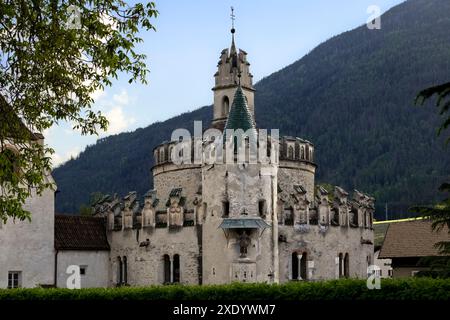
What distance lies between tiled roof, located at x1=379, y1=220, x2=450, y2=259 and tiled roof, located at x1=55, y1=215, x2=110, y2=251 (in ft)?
60.1

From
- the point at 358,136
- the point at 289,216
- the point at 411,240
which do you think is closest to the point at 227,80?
the point at 289,216

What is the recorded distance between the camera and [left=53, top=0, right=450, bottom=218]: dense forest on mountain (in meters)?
Result: 156

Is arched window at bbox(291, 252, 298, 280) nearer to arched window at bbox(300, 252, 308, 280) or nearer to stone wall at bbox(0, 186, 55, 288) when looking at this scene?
arched window at bbox(300, 252, 308, 280)

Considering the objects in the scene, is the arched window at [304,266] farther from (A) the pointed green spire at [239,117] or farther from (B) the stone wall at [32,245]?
(B) the stone wall at [32,245]

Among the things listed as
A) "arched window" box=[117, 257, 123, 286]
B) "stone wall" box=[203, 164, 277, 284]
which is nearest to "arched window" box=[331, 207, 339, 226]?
"stone wall" box=[203, 164, 277, 284]

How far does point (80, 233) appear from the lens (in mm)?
52750

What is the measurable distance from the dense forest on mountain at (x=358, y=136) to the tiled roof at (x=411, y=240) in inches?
3606

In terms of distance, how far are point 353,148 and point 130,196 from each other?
122 m

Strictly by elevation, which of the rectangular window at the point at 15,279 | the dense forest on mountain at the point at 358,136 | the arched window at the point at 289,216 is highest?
the dense forest on mountain at the point at 358,136

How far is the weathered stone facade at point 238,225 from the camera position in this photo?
4709 centimetres

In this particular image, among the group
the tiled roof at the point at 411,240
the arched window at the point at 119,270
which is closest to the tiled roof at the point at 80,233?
the arched window at the point at 119,270

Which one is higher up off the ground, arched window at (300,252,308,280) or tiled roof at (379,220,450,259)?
tiled roof at (379,220,450,259)
